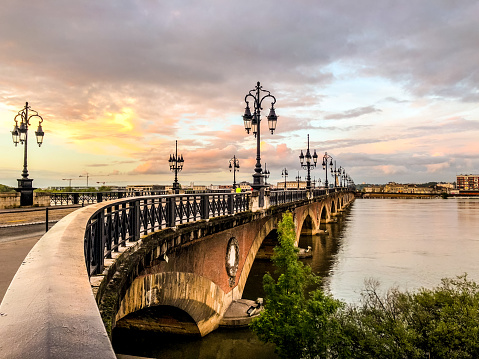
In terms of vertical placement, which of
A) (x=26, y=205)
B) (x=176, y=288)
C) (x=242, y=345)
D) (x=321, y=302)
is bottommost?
(x=242, y=345)

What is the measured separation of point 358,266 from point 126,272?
24802mm

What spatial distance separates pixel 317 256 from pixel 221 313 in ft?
60.0

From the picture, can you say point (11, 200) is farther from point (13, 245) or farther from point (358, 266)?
A: point (358, 266)

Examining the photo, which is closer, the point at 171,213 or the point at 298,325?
the point at 171,213

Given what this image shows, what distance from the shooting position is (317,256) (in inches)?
1233

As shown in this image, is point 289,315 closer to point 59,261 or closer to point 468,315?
point 468,315

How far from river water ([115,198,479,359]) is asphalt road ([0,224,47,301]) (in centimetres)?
619

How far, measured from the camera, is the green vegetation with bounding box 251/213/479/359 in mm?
13031

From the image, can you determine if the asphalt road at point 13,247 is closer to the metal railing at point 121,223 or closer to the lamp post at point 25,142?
the metal railing at point 121,223

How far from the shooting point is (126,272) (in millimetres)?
6121

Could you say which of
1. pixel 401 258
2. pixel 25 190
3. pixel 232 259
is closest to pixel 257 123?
pixel 232 259

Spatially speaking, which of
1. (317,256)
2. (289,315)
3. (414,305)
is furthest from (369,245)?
(289,315)

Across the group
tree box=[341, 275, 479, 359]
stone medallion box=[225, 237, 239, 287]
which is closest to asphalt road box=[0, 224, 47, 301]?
stone medallion box=[225, 237, 239, 287]

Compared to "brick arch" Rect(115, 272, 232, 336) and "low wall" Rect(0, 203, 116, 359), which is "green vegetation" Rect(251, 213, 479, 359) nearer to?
"brick arch" Rect(115, 272, 232, 336)
